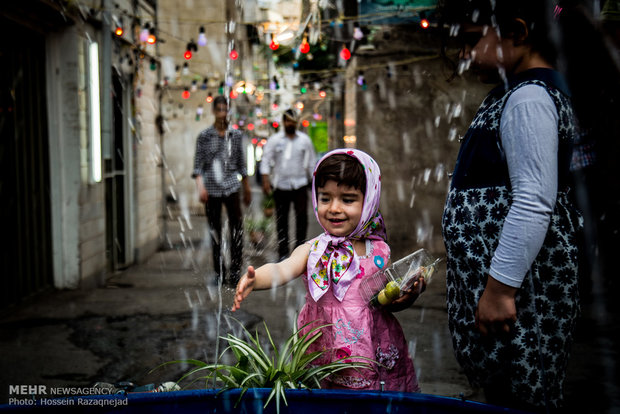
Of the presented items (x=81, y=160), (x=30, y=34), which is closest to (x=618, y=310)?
(x=81, y=160)

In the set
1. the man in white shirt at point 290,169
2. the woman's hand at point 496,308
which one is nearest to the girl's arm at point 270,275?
the woman's hand at point 496,308

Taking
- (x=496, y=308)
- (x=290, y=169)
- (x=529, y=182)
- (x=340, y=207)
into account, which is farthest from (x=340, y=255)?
(x=290, y=169)

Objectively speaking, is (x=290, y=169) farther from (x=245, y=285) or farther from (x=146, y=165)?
(x=245, y=285)

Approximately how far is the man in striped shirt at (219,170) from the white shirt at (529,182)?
510 centimetres

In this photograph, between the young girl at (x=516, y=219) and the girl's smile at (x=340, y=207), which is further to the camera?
the girl's smile at (x=340, y=207)

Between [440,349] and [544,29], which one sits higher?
[544,29]

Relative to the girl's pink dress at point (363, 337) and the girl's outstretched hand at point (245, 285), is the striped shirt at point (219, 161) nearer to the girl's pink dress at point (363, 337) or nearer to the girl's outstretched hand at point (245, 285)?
the girl's pink dress at point (363, 337)

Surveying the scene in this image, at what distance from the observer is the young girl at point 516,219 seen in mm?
1666

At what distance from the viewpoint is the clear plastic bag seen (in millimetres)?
2182

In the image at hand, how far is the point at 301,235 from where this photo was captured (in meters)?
7.61

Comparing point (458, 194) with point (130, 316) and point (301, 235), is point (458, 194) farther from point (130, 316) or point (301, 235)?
point (301, 235)

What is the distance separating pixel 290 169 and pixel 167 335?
3.26 metres

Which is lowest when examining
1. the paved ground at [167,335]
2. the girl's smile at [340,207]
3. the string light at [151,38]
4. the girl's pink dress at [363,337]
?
the paved ground at [167,335]

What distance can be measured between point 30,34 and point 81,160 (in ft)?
4.71
